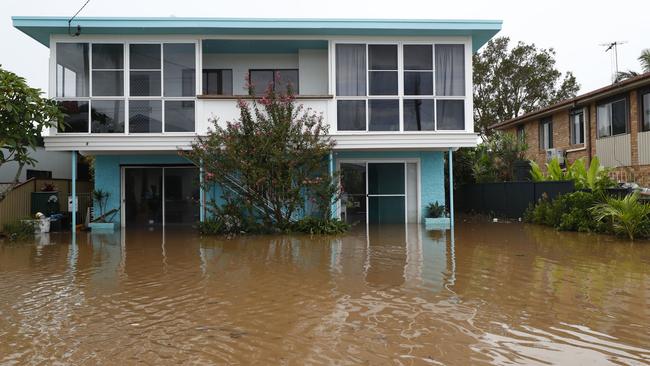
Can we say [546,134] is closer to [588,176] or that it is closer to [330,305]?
[588,176]

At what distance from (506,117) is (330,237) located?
28834 millimetres

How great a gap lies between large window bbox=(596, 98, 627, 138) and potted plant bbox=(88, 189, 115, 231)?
17161 millimetres

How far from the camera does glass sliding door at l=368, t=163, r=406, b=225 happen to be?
16031 millimetres

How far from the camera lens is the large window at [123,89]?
13633 millimetres

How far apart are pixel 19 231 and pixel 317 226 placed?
7506mm

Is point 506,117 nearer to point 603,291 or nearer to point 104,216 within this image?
point 104,216

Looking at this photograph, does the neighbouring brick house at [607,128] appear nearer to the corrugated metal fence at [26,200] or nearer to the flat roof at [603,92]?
the flat roof at [603,92]

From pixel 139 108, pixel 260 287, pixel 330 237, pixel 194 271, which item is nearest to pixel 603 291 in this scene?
pixel 260 287

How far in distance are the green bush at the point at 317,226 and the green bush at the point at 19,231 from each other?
6.68 metres

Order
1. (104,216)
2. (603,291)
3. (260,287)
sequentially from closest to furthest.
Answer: (603,291), (260,287), (104,216)

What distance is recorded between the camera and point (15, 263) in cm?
892

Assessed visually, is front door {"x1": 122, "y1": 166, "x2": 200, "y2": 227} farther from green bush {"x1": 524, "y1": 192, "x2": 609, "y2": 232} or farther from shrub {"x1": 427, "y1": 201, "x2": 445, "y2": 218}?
green bush {"x1": 524, "y1": 192, "x2": 609, "y2": 232}

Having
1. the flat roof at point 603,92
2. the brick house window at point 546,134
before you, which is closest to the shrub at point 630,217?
the flat roof at point 603,92

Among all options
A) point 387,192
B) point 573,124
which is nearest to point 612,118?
point 573,124
